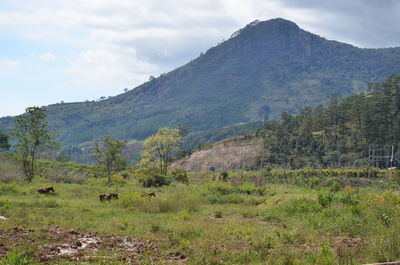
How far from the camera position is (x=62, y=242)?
11.7m

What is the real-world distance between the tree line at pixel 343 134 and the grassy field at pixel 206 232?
163 ft

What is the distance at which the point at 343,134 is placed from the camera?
79000 mm

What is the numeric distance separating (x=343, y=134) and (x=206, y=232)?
2808 inches

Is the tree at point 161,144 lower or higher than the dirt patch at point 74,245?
higher

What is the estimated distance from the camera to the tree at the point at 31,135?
3672 centimetres

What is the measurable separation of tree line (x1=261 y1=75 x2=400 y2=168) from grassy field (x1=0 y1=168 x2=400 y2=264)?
49541 mm

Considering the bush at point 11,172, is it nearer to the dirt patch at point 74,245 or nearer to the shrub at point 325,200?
the dirt patch at point 74,245

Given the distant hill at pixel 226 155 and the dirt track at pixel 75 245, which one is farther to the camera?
the distant hill at pixel 226 155

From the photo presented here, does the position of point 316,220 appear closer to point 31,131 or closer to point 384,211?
point 384,211

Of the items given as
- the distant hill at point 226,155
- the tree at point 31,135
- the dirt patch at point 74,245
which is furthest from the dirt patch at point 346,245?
the distant hill at point 226,155

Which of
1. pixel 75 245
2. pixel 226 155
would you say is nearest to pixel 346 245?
pixel 75 245

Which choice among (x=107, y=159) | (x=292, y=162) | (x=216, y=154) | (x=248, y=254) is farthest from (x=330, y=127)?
(x=248, y=254)

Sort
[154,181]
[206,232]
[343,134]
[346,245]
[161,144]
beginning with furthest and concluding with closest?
[343,134] → [161,144] → [154,181] → [206,232] → [346,245]

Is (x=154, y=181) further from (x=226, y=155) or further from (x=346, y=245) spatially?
(x=226, y=155)
